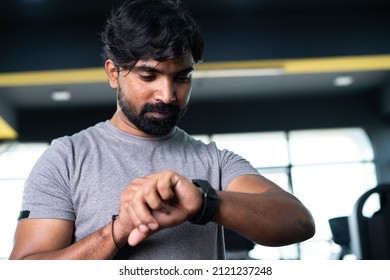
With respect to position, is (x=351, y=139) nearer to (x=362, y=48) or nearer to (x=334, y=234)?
(x=362, y=48)

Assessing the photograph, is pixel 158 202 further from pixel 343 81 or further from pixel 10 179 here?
pixel 10 179

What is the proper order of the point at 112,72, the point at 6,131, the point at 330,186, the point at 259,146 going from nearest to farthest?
1. the point at 112,72
2. the point at 6,131
3. the point at 330,186
4. the point at 259,146

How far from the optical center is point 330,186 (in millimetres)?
5121

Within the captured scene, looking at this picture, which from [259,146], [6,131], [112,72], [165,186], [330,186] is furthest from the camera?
[259,146]

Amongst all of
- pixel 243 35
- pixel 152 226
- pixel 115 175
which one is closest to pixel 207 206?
pixel 152 226

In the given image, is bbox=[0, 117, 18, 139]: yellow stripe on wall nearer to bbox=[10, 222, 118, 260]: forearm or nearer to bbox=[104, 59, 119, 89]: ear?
bbox=[104, 59, 119, 89]: ear

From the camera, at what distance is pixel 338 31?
9.71 feet

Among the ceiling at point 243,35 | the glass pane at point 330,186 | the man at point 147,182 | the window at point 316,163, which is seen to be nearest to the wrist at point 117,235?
the man at point 147,182

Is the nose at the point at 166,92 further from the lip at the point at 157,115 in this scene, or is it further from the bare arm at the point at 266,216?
the bare arm at the point at 266,216

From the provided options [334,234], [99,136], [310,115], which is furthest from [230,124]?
[99,136]

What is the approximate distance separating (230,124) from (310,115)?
2.67 ft

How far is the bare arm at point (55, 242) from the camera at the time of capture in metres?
0.69

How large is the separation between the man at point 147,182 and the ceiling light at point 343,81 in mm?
3971

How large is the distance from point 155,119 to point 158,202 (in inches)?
10.8
